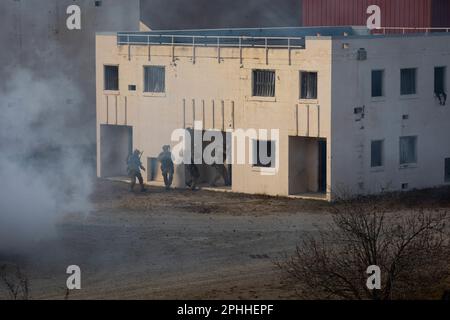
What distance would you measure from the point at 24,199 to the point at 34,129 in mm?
8219

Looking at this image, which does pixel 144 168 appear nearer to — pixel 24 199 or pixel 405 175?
pixel 405 175

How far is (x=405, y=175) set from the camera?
36.6 meters

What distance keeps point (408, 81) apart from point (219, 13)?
526 inches

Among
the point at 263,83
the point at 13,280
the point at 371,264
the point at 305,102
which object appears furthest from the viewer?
the point at 263,83

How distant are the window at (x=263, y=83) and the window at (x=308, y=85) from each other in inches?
39.2

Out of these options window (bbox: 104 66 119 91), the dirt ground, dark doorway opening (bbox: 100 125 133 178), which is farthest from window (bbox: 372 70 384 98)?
window (bbox: 104 66 119 91)

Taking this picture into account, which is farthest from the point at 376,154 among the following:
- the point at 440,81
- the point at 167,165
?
the point at 167,165

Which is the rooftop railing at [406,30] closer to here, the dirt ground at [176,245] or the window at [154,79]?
the dirt ground at [176,245]

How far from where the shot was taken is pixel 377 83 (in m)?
35.9

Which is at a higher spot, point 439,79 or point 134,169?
point 439,79

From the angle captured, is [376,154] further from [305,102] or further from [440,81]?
[440,81]

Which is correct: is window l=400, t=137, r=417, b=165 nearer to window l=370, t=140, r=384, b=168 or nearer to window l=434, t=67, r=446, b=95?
window l=370, t=140, r=384, b=168

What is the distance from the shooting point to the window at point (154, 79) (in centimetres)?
3888

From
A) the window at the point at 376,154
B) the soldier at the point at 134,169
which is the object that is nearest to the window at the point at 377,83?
Result: the window at the point at 376,154
